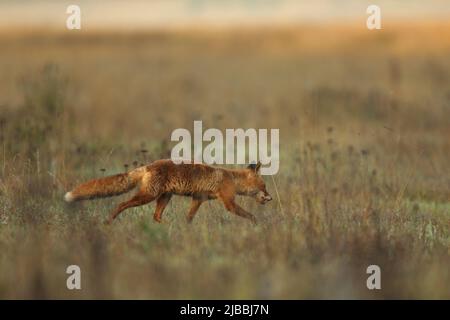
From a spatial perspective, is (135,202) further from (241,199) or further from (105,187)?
(241,199)

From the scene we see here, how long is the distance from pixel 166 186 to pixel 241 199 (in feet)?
5.57

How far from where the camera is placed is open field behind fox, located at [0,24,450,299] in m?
6.77

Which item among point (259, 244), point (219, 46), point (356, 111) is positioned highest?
point (219, 46)

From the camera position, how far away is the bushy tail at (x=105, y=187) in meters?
8.60

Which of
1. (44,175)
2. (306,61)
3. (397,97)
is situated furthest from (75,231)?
(306,61)

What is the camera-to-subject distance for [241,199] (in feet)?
33.2

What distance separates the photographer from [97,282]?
6570 mm

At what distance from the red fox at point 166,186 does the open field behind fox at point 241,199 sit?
25 centimetres

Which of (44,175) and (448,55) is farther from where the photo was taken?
(448,55)

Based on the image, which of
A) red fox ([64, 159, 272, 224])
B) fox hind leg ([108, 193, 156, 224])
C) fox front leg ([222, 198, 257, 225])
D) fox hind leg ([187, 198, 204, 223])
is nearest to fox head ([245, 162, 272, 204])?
red fox ([64, 159, 272, 224])

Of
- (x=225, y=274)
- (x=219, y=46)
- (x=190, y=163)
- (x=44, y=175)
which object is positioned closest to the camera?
(x=225, y=274)

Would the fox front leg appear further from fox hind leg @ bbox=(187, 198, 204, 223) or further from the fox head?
the fox head

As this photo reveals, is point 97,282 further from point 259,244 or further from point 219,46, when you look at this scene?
point 219,46
